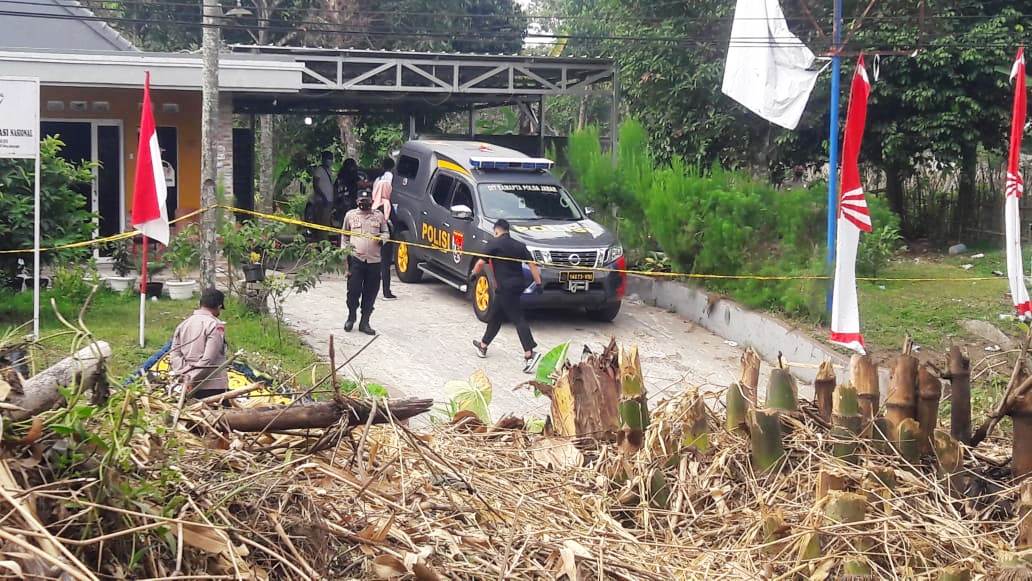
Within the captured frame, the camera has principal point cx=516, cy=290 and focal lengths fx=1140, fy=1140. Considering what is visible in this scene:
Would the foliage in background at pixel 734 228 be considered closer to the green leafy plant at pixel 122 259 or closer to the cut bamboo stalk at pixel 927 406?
the green leafy plant at pixel 122 259

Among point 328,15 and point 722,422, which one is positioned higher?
point 328,15

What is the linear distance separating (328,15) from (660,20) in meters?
9.09

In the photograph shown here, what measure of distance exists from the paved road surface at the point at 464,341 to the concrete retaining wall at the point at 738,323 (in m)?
0.18

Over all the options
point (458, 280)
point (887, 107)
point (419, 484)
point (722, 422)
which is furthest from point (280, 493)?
point (887, 107)

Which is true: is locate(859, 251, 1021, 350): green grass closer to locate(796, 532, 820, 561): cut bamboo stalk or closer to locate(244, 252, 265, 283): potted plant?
locate(244, 252, 265, 283): potted plant

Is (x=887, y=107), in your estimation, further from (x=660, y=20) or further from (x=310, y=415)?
(x=310, y=415)

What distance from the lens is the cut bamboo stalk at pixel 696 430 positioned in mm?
4699

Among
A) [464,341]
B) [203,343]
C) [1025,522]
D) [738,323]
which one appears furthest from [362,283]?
[1025,522]

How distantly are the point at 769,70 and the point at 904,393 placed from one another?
361 inches

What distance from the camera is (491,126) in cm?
3262

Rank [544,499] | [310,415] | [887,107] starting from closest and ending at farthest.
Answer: [310,415] < [544,499] < [887,107]

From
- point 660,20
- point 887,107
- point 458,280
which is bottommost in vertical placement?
point 458,280

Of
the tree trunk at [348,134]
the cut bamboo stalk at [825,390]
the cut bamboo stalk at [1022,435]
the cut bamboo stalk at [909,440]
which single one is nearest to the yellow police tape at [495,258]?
the cut bamboo stalk at [825,390]

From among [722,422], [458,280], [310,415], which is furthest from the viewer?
[458,280]
